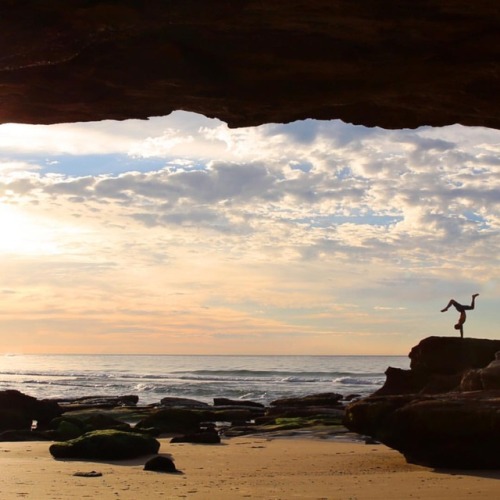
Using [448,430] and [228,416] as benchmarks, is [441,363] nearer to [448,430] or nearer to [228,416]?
[228,416]

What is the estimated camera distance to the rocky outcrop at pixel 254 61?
6.64m

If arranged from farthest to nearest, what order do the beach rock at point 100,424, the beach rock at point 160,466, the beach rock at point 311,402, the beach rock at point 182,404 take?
the beach rock at point 182,404, the beach rock at point 311,402, the beach rock at point 100,424, the beach rock at point 160,466

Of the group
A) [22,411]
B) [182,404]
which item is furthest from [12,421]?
[182,404]

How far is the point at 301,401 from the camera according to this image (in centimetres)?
3562

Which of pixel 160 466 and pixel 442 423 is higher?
pixel 442 423

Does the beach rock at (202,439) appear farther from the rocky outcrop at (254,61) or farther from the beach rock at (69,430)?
the rocky outcrop at (254,61)

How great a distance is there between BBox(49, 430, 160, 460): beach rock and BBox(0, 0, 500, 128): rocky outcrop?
8886 mm

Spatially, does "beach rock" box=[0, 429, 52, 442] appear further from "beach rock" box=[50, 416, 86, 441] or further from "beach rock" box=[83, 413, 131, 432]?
"beach rock" box=[83, 413, 131, 432]

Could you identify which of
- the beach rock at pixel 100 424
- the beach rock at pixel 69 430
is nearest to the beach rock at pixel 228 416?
the beach rock at pixel 100 424

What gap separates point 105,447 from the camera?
1549 centimetres

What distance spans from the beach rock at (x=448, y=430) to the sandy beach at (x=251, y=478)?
324mm

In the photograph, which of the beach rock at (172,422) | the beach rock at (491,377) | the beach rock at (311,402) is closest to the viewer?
the beach rock at (491,377)

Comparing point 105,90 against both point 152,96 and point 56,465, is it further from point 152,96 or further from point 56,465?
point 56,465

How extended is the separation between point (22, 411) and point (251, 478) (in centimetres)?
1742
